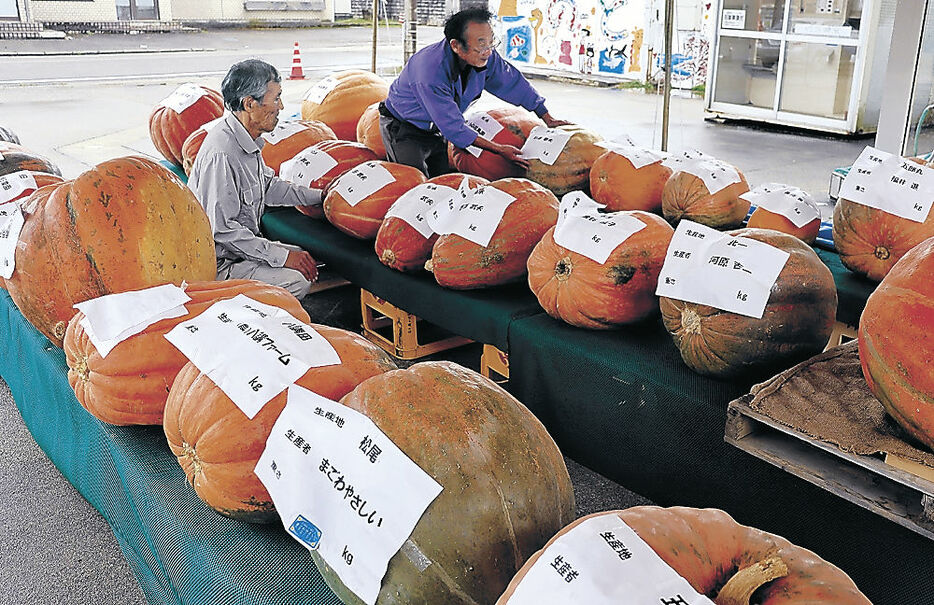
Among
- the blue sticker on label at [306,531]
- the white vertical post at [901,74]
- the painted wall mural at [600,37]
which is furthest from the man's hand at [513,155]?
the painted wall mural at [600,37]

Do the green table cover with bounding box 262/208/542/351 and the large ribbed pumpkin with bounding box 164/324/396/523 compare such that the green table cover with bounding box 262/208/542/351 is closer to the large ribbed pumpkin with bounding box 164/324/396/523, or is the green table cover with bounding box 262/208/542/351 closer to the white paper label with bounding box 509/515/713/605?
the large ribbed pumpkin with bounding box 164/324/396/523

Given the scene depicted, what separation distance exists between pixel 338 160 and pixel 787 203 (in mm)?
1891

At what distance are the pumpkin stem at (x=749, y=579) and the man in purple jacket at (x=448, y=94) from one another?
109 inches

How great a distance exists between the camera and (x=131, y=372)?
5.16 feet

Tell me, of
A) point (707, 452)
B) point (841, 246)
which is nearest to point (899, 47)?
point (841, 246)

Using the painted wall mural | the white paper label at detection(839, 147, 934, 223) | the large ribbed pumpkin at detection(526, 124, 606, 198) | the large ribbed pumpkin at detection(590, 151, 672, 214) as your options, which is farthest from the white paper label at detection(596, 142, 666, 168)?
the painted wall mural

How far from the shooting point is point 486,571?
1.08 m

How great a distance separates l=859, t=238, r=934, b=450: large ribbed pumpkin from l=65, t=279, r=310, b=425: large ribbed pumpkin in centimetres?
130

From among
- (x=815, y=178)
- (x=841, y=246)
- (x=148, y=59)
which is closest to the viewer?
(x=841, y=246)

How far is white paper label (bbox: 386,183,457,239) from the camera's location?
271 cm

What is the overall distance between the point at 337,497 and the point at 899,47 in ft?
17.5

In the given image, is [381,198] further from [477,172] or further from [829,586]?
[829,586]

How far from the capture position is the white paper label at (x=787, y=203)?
8.53 ft

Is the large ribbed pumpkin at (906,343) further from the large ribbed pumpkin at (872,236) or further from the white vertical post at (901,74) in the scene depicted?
the white vertical post at (901,74)
